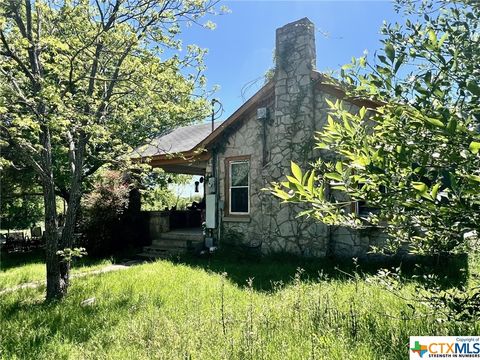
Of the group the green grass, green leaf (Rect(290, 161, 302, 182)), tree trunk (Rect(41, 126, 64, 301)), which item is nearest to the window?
the green grass

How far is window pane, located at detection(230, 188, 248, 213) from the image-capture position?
10367 millimetres

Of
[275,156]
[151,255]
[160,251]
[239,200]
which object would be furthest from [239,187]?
[151,255]

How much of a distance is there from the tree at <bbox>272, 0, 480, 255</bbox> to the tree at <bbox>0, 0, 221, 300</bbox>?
462 centimetres

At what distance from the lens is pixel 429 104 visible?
1.70 meters

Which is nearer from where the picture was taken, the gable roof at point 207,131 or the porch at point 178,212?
the gable roof at point 207,131

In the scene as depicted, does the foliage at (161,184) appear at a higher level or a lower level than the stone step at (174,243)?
higher

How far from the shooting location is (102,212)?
11.6 metres

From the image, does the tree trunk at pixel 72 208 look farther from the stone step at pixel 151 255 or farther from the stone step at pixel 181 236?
the stone step at pixel 181 236

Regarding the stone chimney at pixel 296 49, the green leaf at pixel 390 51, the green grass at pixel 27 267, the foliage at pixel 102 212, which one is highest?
the stone chimney at pixel 296 49

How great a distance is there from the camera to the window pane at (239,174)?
10391 mm

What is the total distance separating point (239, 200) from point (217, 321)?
6.36 m

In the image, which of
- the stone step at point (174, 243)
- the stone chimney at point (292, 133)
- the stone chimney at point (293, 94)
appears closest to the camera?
the stone chimney at point (292, 133)

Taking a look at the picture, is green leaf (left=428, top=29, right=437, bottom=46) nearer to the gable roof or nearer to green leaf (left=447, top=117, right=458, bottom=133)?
green leaf (left=447, top=117, right=458, bottom=133)

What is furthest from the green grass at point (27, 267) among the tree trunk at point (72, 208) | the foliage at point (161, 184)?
the foliage at point (161, 184)
